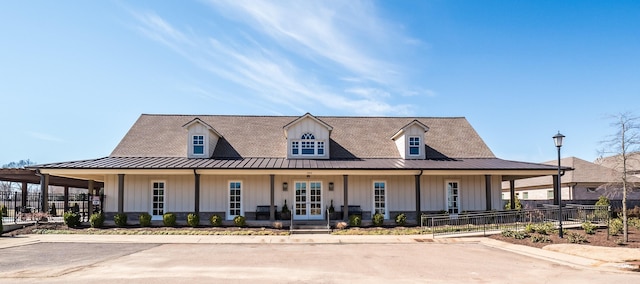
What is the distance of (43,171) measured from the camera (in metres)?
21.1

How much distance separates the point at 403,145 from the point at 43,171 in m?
18.1

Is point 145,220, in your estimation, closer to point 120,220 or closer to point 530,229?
point 120,220

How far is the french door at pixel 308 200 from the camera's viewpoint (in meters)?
23.3

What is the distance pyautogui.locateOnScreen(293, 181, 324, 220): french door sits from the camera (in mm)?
23266

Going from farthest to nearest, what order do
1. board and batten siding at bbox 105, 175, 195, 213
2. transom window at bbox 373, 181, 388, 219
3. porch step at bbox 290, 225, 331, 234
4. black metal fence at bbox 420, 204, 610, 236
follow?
transom window at bbox 373, 181, 388, 219, board and batten siding at bbox 105, 175, 195, 213, porch step at bbox 290, 225, 331, 234, black metal fence at bbox 420, 204, 610, 236

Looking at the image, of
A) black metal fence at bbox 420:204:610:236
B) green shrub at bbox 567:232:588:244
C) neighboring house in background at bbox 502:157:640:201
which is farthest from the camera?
neighboring house in background at bbox 502:157:640:201

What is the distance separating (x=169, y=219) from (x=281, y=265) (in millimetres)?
11748

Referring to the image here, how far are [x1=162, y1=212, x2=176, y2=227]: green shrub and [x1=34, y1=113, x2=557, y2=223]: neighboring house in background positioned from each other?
44.5 inches

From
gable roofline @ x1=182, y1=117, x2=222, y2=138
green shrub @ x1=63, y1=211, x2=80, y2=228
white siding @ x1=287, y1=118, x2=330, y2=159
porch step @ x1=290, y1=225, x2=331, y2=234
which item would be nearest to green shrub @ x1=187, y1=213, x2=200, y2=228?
porch step @ x1=290, y1=225, x2=331, y2=234

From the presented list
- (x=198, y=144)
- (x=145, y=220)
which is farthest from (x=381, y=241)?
(x=198, y=144)

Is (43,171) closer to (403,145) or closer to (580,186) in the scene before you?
(403,145)

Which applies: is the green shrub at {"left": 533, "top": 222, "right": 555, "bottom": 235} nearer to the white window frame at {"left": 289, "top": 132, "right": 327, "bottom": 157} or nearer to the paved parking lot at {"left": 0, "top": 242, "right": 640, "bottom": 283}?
the paved parking lot at {"left": 0, "top": 242, "right": 640, "bottom": 283}

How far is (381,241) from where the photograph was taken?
1702 centimetres

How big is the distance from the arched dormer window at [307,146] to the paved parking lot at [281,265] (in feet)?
32.2
